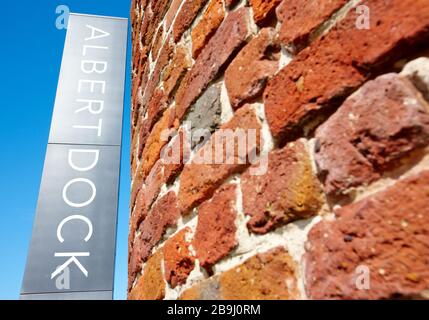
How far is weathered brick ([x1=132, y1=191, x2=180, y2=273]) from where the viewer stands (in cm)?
110

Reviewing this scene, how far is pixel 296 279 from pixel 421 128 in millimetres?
301

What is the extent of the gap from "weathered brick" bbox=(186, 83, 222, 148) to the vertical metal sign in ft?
5.86

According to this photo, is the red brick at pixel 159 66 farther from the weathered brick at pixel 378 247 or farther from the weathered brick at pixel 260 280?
the weathered brick at pixel 378 247

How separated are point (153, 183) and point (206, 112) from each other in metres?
0.46

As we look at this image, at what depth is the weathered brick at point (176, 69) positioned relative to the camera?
1.17m

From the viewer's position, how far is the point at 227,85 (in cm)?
88

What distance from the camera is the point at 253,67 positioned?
0.78 m

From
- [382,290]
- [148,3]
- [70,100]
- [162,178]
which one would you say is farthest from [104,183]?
[382,290]

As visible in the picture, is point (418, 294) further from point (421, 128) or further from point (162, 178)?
point (162, 178)

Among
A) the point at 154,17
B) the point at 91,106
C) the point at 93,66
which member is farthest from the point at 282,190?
the point at 93,66

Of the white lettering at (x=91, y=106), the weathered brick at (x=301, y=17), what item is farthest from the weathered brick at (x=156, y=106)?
the white lettering at (x=91, y=106)

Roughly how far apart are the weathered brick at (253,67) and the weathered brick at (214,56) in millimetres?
44

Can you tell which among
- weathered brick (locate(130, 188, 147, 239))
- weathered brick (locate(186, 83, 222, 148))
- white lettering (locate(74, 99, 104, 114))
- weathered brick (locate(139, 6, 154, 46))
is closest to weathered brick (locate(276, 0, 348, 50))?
weathered brick (locate(186, 83, 222, 148))

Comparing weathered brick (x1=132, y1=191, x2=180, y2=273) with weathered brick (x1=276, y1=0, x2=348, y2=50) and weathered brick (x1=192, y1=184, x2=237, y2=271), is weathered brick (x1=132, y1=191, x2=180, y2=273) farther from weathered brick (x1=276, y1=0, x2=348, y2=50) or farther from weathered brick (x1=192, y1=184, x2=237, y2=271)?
weathered brick (x1=276, y1=0, x2=348, y2=50)
